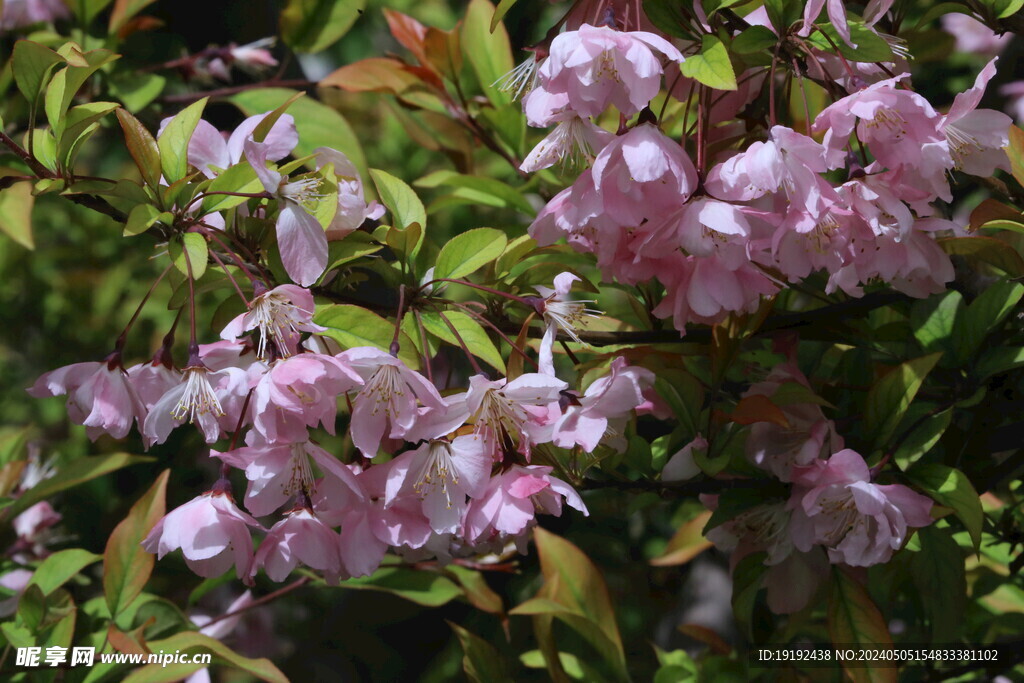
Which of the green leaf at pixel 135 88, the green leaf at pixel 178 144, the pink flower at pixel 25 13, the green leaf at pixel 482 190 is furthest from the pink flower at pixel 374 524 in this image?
the pink flower at pixel 25 13

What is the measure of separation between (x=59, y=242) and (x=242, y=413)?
74.6 inches

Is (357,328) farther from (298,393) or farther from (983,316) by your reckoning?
(983,316)

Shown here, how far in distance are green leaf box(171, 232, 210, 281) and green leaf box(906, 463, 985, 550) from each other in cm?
69

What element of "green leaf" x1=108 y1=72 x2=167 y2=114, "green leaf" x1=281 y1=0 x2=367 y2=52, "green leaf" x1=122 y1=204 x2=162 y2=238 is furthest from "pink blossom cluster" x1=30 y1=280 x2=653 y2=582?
"green leaf" x1=281 y1=0 x2=367 y2=52

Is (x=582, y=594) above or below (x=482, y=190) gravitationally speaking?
below

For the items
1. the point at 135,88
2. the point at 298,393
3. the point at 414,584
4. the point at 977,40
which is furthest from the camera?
the point at 977,40

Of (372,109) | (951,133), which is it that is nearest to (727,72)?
(951,133)

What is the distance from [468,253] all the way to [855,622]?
0.57m

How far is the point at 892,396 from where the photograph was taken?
2.85 ft

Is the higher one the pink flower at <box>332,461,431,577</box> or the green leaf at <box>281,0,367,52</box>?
the green leaf at <box>281,0,367,52</box>

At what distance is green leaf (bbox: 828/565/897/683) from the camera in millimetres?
898

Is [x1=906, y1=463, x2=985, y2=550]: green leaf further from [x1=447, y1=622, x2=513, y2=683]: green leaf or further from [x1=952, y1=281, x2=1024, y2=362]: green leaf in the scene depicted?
[x1=447, y1=622, x2=513, y2=683]: green leaf

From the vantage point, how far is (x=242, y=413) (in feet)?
2.43

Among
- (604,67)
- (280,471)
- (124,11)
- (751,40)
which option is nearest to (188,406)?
(280,471)
